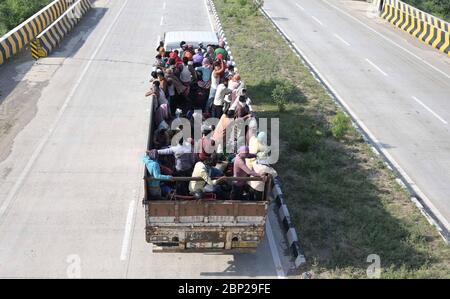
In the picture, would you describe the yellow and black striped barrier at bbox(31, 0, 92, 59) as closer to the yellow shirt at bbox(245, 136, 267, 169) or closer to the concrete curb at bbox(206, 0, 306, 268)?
the concrete curb at bbox(206, 0, 306, 268)

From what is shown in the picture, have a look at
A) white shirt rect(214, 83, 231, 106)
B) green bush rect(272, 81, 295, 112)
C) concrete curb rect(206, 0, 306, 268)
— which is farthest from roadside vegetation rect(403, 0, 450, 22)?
concrete curb rect(206, 0, 306, 268)

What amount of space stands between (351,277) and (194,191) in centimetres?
283

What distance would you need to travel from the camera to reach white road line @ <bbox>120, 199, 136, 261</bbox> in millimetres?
8156

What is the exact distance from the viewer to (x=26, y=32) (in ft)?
63.6

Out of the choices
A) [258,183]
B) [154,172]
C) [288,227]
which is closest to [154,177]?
[154,172]

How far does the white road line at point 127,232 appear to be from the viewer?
8156 millimetres

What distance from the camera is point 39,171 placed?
10578 mm

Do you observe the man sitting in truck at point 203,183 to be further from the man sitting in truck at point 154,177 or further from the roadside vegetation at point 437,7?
the roadside vegetation at point 437,7

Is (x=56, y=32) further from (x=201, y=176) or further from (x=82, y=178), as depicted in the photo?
(x=201, y=176)

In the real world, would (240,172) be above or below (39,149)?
above

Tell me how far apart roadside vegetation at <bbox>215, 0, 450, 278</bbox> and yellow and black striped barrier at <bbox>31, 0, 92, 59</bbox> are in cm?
778

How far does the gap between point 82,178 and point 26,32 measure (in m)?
11.4

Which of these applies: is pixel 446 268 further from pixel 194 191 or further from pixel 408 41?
pixel 408 41

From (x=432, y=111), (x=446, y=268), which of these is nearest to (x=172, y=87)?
(x=446, y=268)
